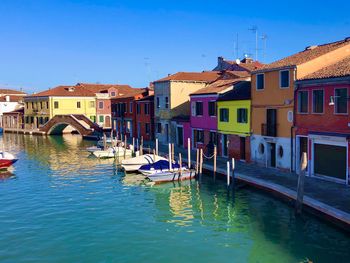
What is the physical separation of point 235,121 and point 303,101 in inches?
295

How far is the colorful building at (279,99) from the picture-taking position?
24047mm

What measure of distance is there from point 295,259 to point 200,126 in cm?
2209

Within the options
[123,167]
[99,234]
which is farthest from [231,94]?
[99,234]

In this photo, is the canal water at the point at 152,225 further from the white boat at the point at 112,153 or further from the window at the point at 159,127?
the window at the point at 159,127

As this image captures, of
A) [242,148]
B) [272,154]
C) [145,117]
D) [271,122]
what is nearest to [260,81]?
[271,122]

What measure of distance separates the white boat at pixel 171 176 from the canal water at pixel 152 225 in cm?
61

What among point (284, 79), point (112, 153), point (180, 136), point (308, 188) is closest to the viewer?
point (308, 188)

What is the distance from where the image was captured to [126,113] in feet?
174

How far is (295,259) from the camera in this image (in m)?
14.0

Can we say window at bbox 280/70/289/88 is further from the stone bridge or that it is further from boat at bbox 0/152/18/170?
the stone bridge

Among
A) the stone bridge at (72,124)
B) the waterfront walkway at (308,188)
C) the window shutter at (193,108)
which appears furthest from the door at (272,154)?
the stone bridge at (72,124)

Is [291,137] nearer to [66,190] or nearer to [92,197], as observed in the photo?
[92,197]

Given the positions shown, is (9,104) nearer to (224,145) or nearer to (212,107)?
(212,107)

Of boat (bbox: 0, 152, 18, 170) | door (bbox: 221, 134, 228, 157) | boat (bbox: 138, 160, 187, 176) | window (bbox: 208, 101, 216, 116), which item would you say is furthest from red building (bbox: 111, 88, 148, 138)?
boat (bbox: 138, 160, 187, 176)
